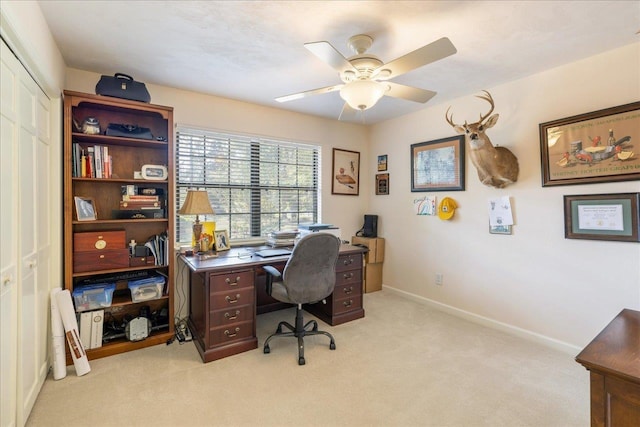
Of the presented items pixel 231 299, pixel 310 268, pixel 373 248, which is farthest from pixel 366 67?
pixel 373 248

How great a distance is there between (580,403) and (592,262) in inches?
42.9

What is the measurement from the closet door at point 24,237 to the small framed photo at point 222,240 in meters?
1.27

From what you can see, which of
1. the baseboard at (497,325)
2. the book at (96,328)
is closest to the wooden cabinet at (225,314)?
the book at (96,328)

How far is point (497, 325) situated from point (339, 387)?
188 centimetres

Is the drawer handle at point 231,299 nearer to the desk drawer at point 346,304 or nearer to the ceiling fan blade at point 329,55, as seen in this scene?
the desk drawer at point 346,304

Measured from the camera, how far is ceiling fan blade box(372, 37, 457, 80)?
150cm

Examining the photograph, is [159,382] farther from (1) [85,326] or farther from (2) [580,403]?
(2) [580,403]

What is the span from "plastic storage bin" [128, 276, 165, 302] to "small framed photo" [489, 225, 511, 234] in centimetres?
318

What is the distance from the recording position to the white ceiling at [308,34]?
1727 millimetres

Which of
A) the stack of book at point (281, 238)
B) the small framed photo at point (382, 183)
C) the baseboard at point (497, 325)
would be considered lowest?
the baseboard at point (497, 325)

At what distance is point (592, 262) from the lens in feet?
7.68

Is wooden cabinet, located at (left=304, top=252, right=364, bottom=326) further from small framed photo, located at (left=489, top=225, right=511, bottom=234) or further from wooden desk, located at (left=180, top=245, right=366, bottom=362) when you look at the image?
small framed photo, located at (left=489, top=225, right=511, bottom=234)

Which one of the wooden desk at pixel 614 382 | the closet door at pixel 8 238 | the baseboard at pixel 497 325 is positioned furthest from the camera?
the baseboard at pixel 497 325

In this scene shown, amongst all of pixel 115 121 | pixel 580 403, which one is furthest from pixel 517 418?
pixel 115 121
